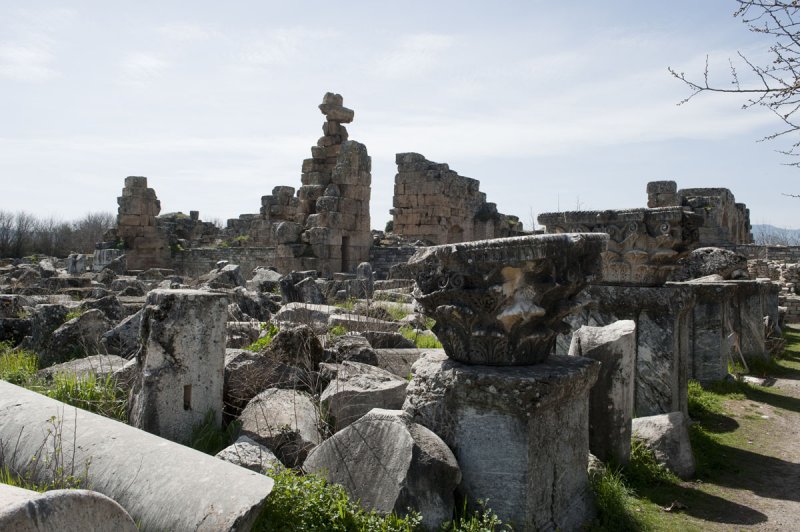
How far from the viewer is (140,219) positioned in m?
21.5

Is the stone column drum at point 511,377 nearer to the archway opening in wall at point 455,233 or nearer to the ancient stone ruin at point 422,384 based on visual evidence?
the ancient stone ruin at point 422,384

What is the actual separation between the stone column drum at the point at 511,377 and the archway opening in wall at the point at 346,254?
14429 mm

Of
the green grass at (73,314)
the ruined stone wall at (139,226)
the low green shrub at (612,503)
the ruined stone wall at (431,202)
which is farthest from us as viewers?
the ruined stone wall at (431,202)

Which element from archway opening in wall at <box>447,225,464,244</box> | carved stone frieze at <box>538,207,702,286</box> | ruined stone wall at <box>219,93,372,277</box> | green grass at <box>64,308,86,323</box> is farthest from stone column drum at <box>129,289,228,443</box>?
archway opening in wall at <box>447,225,464,244</box>

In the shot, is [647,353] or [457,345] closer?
[457,345]

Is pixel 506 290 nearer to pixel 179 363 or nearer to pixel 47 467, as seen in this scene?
pixel 179 363

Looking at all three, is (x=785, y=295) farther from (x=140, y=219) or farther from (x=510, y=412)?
(x=140, y=219)

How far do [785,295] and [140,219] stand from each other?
779 inches

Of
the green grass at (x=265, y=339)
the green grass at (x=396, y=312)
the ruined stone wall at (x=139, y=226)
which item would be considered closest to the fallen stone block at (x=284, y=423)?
the green grass at (x=265, y=339)

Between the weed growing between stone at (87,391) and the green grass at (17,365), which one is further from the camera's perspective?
the green grass at (17,365)

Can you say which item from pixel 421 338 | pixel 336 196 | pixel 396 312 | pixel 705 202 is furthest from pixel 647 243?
pixel 705 202

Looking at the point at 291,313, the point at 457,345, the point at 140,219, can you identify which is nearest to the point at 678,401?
the point at 457,345

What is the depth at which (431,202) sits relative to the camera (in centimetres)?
2222

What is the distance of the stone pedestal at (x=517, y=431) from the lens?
363cm
